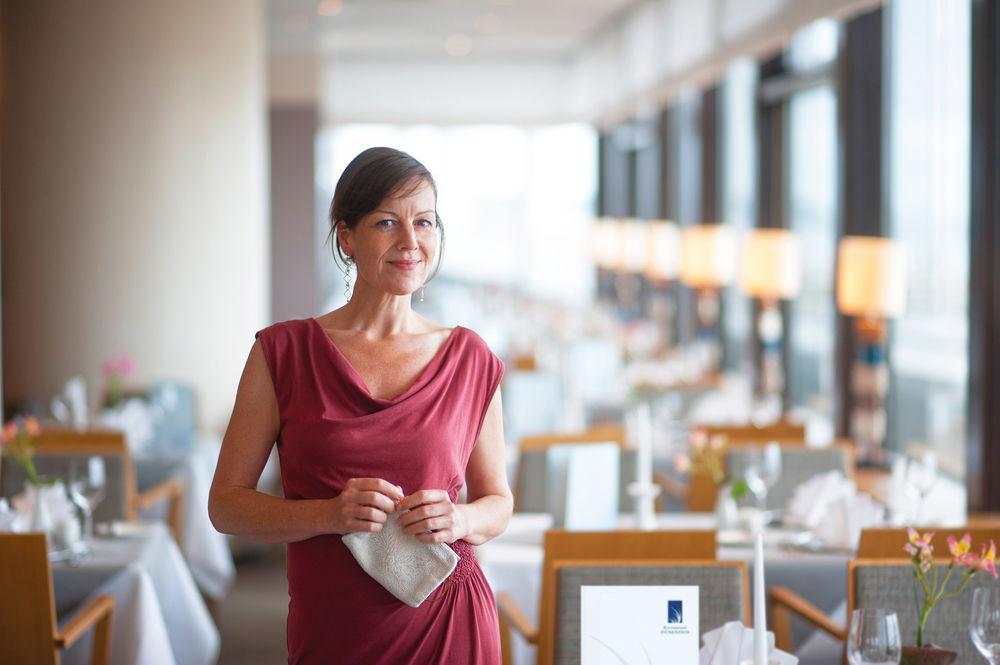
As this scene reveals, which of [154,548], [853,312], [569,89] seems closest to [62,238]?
[154,548]

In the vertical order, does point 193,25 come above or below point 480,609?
above

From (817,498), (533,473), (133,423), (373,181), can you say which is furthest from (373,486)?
(133,423)

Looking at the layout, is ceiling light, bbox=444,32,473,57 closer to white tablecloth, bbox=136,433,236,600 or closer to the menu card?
white tablecloth, bbox=136,433,236,600

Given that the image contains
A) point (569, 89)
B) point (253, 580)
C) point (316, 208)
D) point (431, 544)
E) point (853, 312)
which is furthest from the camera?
point (569, 89)

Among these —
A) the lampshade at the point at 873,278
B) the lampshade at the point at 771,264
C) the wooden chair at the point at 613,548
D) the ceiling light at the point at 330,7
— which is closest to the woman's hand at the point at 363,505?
the wooden chair at the point at 613,548

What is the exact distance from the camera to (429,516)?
1.84 metres

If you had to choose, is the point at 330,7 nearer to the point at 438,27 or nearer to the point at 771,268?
the point at 438,27

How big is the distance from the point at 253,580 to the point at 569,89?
11226mm

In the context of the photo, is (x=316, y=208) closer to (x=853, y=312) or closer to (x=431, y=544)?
(x=853, y=312)

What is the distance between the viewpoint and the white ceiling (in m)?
11.9

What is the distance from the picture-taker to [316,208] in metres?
14.6

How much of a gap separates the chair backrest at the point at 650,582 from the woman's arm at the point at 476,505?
894mm

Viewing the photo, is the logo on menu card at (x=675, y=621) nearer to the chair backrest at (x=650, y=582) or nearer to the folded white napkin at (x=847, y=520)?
the chair backrest at (x=650, y=582)

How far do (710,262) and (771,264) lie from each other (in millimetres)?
1773
